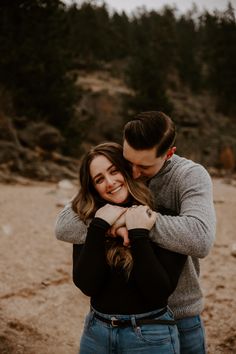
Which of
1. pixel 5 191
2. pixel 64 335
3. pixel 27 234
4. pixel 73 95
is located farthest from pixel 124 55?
pixel 64 335

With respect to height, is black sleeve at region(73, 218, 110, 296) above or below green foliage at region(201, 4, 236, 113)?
above

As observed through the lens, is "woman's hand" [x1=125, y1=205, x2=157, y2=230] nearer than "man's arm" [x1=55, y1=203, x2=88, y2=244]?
Yes

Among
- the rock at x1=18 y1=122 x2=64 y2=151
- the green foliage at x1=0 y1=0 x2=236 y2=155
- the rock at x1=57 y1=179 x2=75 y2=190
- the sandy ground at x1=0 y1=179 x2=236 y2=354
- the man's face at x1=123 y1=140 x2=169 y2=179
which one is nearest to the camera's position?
the man's face at x1=123 y1=140 x2=169 y2=179

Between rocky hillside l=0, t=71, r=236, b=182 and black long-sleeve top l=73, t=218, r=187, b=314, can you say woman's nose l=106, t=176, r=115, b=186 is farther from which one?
rocky hillside l=0, t=71, r=236, b=182

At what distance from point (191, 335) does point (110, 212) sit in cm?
81

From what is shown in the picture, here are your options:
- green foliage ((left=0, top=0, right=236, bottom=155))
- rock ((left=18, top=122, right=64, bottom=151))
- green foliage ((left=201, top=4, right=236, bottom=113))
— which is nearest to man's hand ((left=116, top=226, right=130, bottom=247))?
green foliage ((left=0, top=0, right=236, bottom=155))

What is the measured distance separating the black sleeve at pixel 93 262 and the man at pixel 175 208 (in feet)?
0.51

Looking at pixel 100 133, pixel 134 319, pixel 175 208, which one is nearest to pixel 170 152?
pixel 175 208

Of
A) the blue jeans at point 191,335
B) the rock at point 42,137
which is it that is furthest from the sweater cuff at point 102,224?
the rock at point 42,137

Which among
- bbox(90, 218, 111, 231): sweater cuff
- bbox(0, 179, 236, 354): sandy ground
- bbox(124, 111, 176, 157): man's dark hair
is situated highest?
bbox(124, 111, 176, 157): man's dark hair

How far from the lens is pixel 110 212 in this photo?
167 cm

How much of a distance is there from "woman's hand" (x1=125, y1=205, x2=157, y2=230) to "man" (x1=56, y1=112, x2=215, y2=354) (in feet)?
0.13

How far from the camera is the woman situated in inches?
60.5

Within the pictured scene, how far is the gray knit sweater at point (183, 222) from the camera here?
162 centimetres
